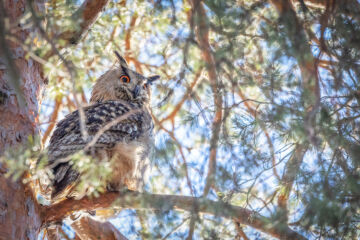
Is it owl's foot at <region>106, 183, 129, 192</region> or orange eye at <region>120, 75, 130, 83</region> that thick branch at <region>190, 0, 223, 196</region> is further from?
orange eye at <region>120, 75, 130, 83</region>

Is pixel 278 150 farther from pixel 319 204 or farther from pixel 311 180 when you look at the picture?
pixel 319 204

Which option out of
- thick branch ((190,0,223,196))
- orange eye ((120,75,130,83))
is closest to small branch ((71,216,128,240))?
thick branch ((190,0,223,196))

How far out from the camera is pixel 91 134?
2.78 meters

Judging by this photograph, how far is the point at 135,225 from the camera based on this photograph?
2.72 meters

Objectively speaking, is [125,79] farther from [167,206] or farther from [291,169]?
[291,169]

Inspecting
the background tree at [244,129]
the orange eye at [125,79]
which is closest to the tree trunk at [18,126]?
the background tree at [244,129]

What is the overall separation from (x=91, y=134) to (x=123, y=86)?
1428 millimetres

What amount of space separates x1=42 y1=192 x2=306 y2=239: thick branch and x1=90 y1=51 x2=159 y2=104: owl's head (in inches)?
63.3

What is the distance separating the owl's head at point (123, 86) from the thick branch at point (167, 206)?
1609 mm

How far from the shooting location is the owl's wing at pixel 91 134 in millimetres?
Answer: 2418

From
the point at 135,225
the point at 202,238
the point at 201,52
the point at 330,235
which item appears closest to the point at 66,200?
A: the point at 135,225

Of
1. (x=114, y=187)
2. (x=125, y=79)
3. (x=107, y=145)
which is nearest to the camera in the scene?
(x=107, y=145)

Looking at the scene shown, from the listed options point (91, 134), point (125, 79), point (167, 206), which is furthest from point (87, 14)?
point (167, 206)

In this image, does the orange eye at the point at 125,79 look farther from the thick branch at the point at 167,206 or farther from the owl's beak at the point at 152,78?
the thick branch at the point at 167,206
